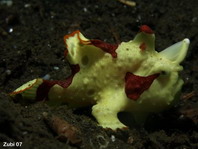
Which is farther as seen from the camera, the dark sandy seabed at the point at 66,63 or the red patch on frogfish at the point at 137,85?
the red patch on frogfish at the point at 137,85

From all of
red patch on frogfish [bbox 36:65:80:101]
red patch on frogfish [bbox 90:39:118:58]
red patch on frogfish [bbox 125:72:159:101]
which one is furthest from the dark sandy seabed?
red patch on frogfish [bbox 90:39:118:58]

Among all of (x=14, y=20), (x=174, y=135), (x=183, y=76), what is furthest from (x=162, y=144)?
(x=14, y=20)

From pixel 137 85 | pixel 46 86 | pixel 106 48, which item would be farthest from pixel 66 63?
pixel 137 85

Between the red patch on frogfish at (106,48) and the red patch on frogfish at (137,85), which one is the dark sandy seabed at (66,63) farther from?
the red patch on frogfish at (106,48)

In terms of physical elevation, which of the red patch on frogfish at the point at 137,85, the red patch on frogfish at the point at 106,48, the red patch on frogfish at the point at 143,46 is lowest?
the red patch on frogfish at the point at 137,85

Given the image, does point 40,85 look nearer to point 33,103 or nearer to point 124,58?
point 33,103

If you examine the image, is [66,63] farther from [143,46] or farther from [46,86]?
[143,46]

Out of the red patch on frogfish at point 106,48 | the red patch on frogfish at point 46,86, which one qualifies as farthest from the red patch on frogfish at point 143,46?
the red patch on frogfish at point 46,86
